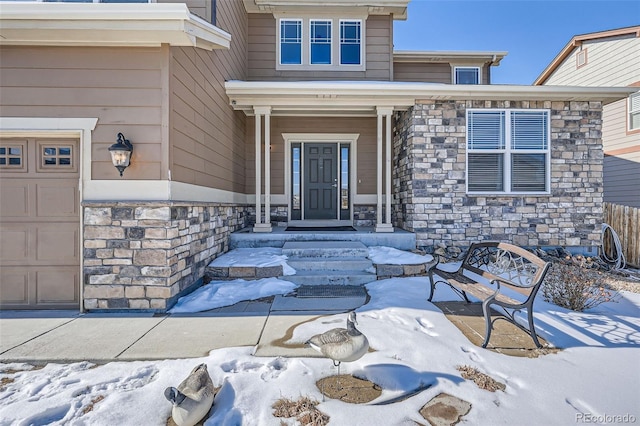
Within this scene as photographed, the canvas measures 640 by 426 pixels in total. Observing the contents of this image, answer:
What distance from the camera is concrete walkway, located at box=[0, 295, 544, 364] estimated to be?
2439 millimetres

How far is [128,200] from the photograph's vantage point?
10.8ft

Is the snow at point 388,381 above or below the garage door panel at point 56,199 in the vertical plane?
below

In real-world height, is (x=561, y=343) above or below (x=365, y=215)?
below

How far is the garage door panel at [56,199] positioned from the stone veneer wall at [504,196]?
504 centimetres

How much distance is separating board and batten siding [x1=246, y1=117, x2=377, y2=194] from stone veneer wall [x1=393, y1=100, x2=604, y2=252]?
1432mm

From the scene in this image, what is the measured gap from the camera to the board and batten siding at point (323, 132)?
695 cm

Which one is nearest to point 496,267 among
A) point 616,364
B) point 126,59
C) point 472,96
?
point 616,364

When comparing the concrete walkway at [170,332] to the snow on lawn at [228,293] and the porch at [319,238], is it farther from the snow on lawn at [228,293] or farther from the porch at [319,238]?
the porch at [319,238]

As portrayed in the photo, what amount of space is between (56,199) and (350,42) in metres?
6.59

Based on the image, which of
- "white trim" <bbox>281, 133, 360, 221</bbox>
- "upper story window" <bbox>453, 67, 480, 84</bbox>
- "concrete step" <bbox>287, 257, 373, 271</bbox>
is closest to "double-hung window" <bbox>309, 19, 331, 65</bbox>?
"white trim" <bbox>281, 133, 360, 221</bbox>

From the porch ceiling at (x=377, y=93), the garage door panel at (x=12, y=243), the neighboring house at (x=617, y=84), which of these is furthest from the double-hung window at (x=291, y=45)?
the neighboring house at (x=617, y=84)

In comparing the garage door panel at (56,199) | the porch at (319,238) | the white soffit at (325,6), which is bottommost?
the porch at (319,238)

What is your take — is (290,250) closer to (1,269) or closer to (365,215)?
(365,215)

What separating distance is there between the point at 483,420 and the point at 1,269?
4745 mm
